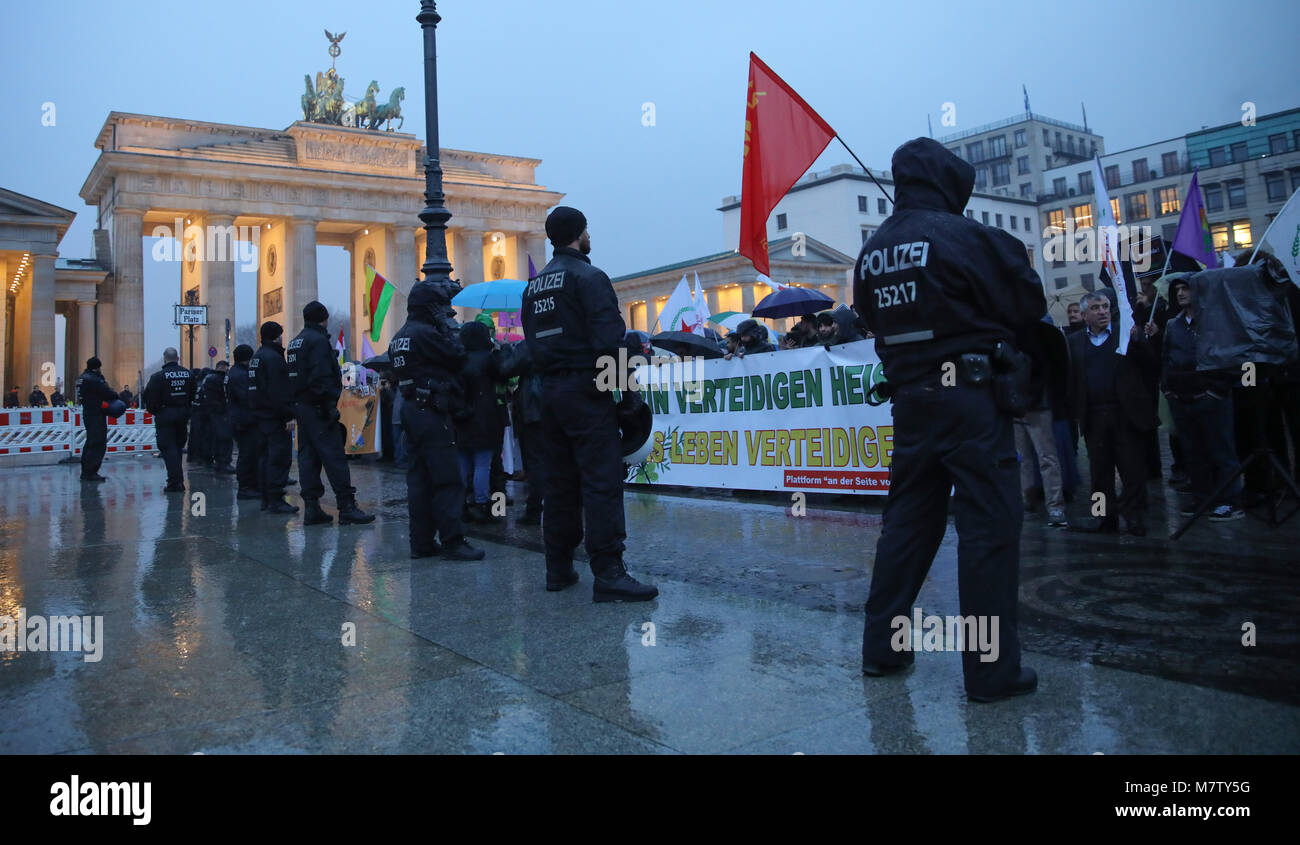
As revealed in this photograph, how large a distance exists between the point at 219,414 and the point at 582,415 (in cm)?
1516

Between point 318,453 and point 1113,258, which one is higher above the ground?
point 1113,258

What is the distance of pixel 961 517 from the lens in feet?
10.9

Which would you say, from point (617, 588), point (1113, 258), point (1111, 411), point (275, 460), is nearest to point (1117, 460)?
point (1111, 411)

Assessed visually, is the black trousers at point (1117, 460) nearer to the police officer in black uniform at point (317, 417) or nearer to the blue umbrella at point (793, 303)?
the police officer in black uniform at point (317, 417)

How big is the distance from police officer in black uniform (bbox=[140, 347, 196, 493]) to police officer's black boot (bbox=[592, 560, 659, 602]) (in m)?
11.0

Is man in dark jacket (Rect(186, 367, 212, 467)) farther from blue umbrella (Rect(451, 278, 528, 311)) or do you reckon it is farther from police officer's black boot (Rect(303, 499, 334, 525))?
police officer's black boot (Rect(303, 499, 334, 525))

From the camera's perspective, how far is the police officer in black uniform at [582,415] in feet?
16.6

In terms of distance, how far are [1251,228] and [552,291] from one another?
255ft

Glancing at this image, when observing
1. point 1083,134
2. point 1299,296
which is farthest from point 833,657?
point 1083,134

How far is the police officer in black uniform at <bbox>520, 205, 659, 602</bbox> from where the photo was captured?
505 cm

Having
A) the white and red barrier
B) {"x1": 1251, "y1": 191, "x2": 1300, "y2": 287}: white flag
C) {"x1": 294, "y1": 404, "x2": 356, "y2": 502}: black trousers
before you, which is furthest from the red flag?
the white and red barrier

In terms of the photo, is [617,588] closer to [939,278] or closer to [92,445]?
[939,278]
